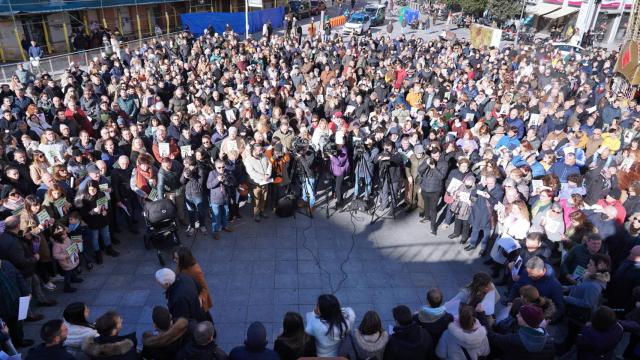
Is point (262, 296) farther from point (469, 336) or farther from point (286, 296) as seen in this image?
point (469, 336)

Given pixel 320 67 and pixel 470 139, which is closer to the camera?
pixel 470 139

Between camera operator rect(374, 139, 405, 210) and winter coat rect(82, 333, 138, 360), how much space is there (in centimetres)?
566

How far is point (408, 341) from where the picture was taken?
151 inches

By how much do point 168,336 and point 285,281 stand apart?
3082 mm

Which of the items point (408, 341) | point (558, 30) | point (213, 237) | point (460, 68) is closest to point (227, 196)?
point (213, 237)

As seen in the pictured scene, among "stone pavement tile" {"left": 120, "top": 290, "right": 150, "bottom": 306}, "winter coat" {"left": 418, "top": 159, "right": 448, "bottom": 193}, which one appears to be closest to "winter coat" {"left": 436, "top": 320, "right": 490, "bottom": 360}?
"winter coat" {"left": 418, "top": 159, "right": 448, "bottom": 193}

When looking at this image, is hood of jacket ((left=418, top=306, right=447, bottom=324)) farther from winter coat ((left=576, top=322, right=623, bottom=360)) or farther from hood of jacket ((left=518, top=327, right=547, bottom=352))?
winter coat ((left=576, top=322, right=623, bottom=360))

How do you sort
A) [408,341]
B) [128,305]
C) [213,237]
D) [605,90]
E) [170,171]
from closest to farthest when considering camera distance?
[408,341]
[128,305]
[170,171]
[213,237]
[605,90]

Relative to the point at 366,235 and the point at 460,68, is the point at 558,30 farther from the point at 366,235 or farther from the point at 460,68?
the point at 366,235

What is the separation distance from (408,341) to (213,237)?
5068 millimetres

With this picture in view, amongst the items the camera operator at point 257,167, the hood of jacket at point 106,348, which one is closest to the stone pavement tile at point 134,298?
the hood of jacket at point 106,348

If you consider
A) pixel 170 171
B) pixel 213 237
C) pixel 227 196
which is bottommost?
pixel 213 237

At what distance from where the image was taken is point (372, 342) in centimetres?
395

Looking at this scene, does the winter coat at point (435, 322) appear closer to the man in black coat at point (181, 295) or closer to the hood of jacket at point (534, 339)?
the hood of jacket at point (534, 339)
